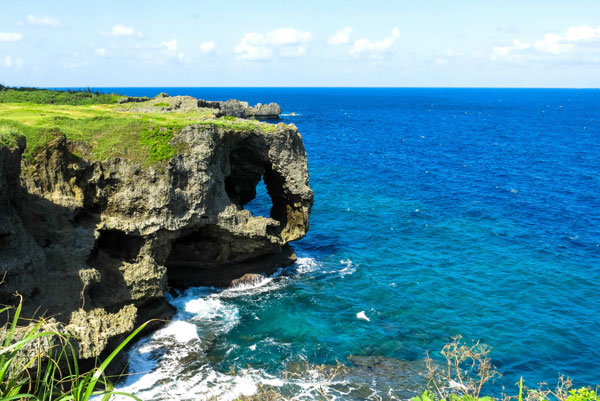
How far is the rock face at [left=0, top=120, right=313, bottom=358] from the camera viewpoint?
21375 millimetres

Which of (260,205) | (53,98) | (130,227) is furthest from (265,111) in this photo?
(130,227)

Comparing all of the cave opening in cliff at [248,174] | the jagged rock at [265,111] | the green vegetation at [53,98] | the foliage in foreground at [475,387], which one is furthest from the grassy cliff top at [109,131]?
the jagged rock at [265,111]

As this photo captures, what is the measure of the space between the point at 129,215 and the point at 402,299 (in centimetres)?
1879

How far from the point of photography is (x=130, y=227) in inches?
1039

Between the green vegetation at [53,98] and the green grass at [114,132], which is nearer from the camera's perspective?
the green grass at [114,132]

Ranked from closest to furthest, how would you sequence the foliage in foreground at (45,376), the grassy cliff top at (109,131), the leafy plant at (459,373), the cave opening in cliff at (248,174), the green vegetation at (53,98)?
1. the foliage in foreground at (45,376)
2. the leafy plant at (459,373)
3. the grassy cliff top at (109,131)
4. the cave opening in cliff at (248,174)
5. the green vegetation at (53,98)

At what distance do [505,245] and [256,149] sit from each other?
2413 centimetres

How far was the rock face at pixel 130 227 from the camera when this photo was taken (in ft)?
70.1

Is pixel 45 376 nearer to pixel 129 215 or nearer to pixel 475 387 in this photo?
pixel 475 387

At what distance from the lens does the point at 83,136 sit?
87.7 feet

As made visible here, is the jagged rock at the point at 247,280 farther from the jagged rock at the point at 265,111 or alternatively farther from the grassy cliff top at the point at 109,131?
the jagged rock at the point at 265,111

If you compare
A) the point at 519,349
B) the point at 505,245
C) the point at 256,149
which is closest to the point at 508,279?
the point at 505,245

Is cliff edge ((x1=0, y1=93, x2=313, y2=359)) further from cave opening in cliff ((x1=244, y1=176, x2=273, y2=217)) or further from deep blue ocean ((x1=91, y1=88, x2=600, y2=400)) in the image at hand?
cave opening in cliff ((x1=244, y1=176, x2=273, y2=217))

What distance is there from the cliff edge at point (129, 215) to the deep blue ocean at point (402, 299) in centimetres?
280
